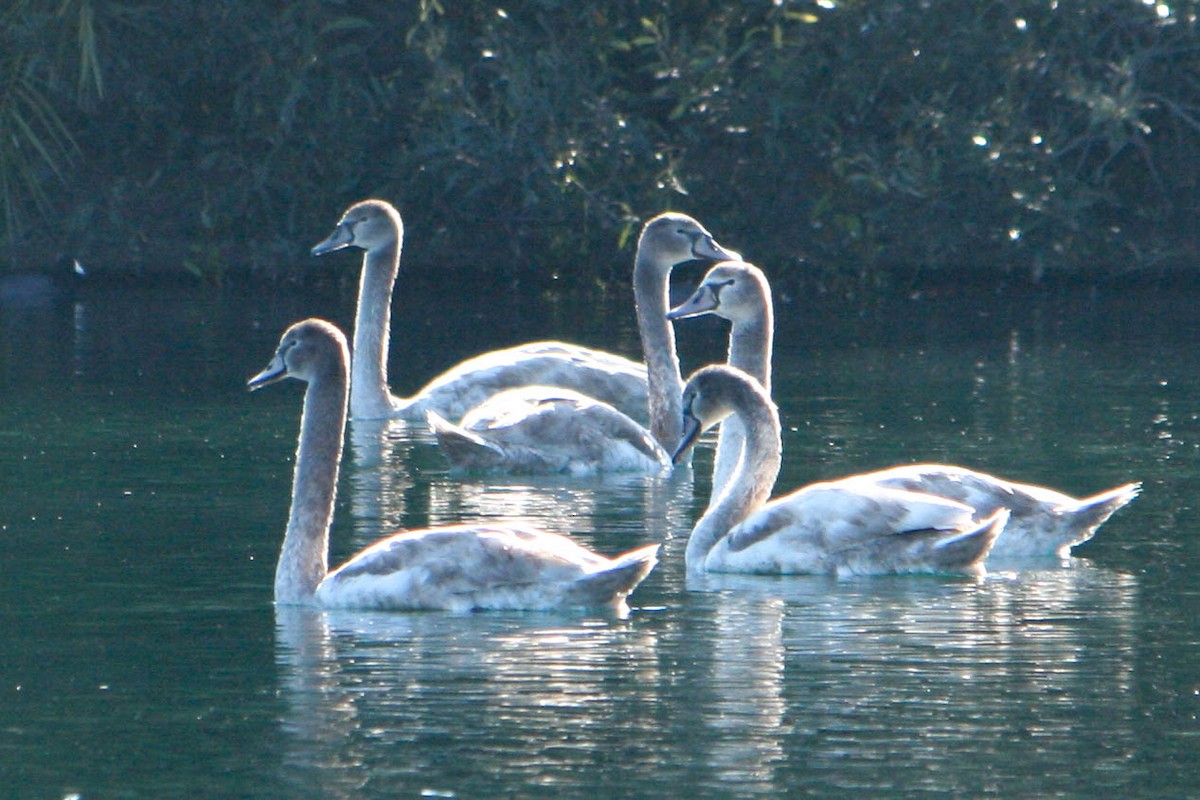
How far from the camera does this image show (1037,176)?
22.0 m

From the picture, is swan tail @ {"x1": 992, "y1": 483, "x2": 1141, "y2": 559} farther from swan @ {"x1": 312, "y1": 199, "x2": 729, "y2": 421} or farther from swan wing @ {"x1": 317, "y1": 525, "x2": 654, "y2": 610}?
swan @ {"x1": 312, "y1": 199, "x2": 729, "y2": 421}

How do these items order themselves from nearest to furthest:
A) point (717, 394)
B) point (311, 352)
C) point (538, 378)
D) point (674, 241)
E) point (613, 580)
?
point (613, 580) → point (311, 352) → point (717, 394) → point (674, 241) → point (538, 378)

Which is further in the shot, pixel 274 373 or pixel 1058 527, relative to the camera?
pixel 1058 527

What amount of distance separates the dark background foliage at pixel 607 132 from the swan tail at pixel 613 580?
12.8m

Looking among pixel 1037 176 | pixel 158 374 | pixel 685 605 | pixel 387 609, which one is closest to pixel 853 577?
pixel 685 605

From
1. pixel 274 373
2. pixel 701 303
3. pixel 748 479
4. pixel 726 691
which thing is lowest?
pixel 726 691

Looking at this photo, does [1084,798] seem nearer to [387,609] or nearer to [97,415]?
[387,609]

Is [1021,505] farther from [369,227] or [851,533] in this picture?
[369,227]

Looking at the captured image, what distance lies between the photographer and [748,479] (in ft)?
33.7

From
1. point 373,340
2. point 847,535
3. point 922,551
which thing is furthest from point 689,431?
point 373,340

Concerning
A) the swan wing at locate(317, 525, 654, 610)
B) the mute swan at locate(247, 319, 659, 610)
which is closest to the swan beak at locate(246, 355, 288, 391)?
the mute swan at locate(247, 319, 659, 610)

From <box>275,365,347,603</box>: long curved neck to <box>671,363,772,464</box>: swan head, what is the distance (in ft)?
4.94

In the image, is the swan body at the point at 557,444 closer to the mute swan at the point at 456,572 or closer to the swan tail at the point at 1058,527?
the swan tail at the point at 1058,527

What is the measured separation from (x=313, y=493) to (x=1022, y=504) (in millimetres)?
2819
